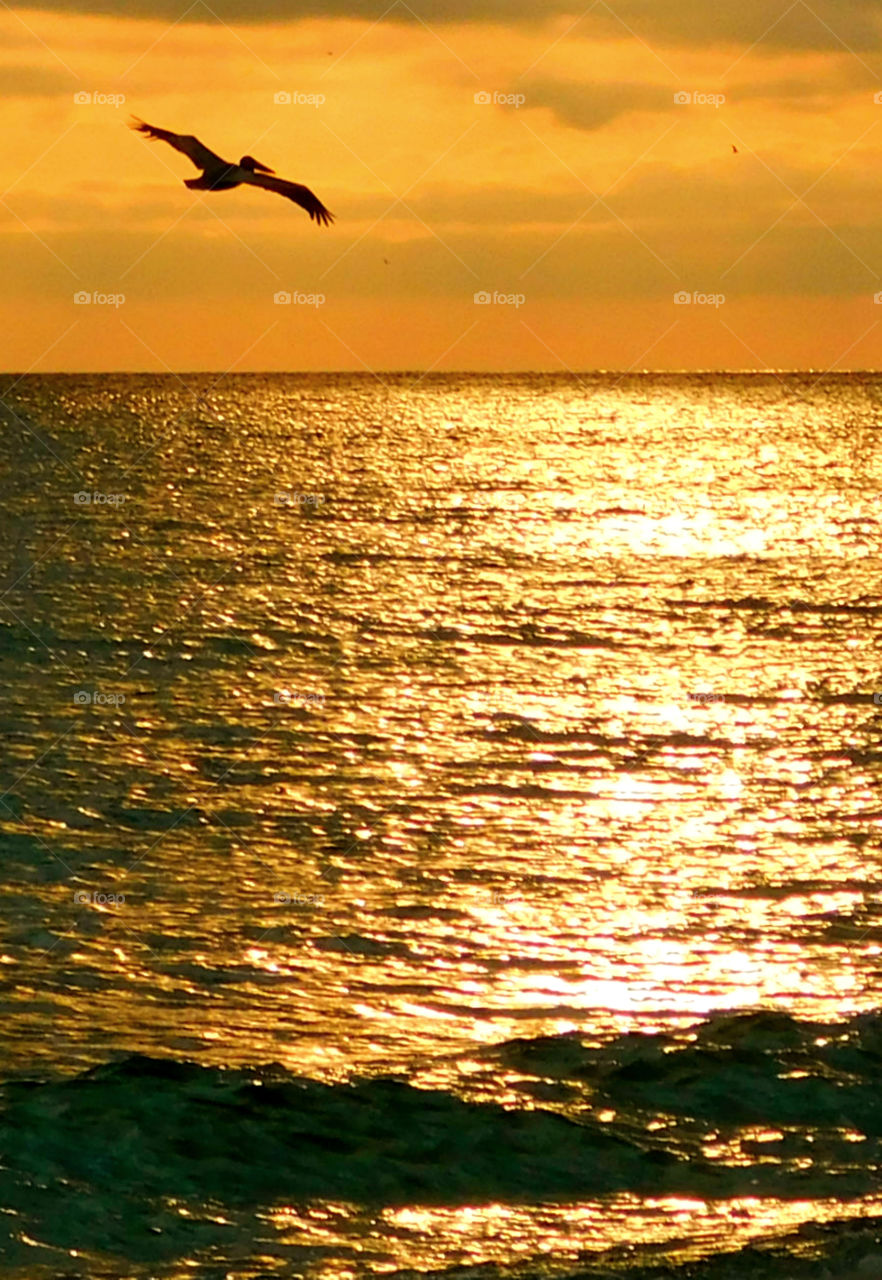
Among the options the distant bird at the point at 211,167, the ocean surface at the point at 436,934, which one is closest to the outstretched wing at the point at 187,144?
the distant bird at the point at 211,167

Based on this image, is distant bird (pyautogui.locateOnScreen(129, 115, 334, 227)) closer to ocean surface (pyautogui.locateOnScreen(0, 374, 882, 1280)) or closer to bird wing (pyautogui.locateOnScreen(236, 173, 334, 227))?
bird wing (pyautogui.locateOnScreen(236, 173, 334, 227))

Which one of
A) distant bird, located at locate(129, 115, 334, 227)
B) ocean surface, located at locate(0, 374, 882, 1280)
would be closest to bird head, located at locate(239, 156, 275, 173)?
distant bird, located at locate(129, 115, 334, 227)

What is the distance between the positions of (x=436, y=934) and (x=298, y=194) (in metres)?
7.64

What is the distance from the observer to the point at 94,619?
4253 cm

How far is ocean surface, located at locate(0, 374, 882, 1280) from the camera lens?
503 inches

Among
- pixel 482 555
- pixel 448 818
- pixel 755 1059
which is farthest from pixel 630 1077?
pixel 482 555

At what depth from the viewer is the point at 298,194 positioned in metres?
17.9

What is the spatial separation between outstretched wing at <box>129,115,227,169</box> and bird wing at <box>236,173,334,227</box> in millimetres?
479

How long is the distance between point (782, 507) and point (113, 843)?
66423 mm

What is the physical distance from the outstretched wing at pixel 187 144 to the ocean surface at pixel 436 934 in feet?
25.4

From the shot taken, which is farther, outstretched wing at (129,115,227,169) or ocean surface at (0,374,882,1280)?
outstretched wing at (129,115,227,169)

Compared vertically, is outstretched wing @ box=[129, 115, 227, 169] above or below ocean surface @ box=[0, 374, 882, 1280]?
above

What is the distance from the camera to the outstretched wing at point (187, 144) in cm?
1711

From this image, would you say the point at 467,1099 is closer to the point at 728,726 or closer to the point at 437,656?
the point at 728,726
